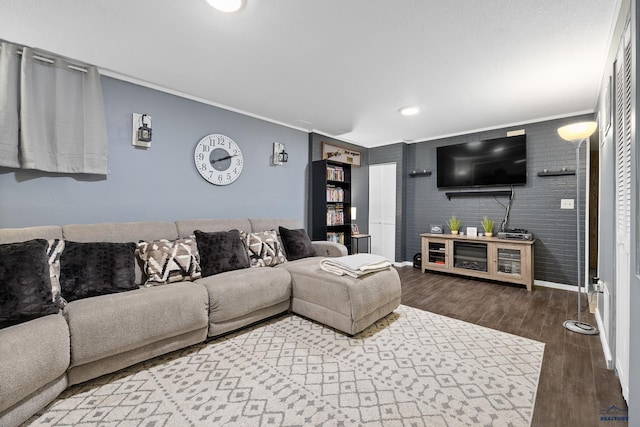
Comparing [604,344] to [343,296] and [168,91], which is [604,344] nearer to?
[343,296]

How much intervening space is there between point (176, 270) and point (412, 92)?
9.63ft

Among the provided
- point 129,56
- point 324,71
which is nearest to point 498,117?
point 324,71

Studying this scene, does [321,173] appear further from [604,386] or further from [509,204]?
[604,386]

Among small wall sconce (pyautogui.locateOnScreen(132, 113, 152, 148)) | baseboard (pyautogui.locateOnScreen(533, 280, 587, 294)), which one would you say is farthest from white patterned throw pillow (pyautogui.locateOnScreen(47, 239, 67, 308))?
baseboard (pyautogui.locateOnScreen(533, 280, 587, 294))

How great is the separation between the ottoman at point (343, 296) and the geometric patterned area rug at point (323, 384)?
0.15 meters

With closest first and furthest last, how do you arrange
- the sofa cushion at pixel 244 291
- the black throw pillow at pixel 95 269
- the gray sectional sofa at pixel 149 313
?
1. the gray sectional sofa at pixel 149 313
2. the black throw pillow at pixel 95 269
3. the sofa cushion at pixel 244 291

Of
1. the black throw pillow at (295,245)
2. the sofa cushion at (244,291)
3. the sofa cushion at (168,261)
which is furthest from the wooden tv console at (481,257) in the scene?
the sofa cushion at (168,261)

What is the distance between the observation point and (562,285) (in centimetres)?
388

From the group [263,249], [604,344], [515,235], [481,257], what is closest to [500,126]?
[515,235]

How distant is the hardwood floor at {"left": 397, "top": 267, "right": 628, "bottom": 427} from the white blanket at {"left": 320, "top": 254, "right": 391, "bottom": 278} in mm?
869

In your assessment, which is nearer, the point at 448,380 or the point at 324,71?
the point at 448,380

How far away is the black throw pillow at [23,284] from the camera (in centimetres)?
153

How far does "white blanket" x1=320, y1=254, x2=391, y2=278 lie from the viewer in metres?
2.50

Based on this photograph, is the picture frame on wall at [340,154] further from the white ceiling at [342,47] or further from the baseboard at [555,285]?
the baseboard at [555,285]
